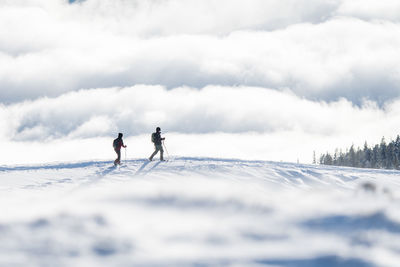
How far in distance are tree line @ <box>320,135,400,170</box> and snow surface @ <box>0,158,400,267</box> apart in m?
108

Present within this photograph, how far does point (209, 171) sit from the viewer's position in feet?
71.8

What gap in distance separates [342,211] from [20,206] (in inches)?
464

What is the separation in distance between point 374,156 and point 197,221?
131 meters

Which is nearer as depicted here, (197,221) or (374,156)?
(197,221)

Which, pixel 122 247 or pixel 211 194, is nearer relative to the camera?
pixel 122 247

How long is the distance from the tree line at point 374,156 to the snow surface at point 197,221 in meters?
108

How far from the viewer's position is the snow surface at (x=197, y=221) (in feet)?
43.1

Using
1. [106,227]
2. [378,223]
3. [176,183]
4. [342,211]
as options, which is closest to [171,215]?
[106,227]

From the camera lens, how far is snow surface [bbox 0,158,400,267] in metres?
13.1

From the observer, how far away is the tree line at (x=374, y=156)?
4732 inches

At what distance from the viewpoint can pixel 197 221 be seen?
50.3 ft

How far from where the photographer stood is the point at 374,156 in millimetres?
135000

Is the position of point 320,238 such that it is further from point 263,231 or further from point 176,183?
point 176,183

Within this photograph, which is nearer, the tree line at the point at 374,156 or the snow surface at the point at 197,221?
the snow surface at the point at 197,221
